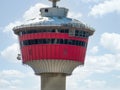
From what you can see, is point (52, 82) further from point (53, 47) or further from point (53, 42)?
point (53, 42)

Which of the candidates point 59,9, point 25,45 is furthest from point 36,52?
point 59,9

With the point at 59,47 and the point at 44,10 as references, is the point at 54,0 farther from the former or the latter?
the point at 59,47

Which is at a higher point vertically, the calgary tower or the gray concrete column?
the calgary tower

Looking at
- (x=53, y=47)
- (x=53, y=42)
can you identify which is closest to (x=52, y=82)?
(x=53, y=47)

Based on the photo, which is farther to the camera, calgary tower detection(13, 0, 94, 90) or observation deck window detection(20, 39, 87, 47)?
observation deck window detection(20, 39, 87, 47)

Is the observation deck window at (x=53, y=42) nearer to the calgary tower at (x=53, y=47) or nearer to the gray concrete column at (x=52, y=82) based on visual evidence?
the calgary tower at (x=53, y=47)

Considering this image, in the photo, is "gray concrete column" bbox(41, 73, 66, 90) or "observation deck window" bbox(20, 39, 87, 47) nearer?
"gray concrete column" bbox(41, 73, 66, 90)

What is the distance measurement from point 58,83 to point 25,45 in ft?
35.2

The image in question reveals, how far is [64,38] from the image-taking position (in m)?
101

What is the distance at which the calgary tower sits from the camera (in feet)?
328

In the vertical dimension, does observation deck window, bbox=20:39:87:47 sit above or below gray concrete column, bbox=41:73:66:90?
above

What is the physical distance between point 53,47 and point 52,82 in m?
7.03

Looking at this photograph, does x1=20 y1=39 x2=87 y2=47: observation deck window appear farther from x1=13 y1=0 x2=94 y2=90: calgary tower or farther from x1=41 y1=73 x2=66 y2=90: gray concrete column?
x1=41 y1=73 x2=66 y2=90: gray concrete column

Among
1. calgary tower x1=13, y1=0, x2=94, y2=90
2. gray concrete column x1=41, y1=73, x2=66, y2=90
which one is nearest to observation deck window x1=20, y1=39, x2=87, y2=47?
calgary tower x1=13, y1=0, x2=94, y2=90
